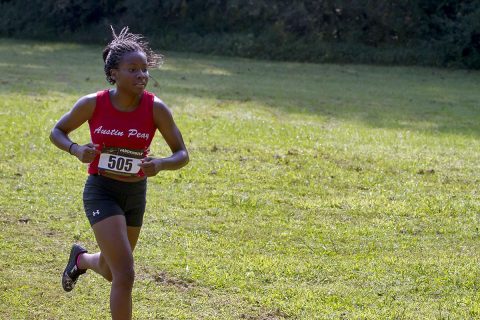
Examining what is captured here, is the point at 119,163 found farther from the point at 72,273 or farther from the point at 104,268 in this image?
the point at 72,273

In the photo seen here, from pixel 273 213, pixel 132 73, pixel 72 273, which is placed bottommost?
pixel 273 213

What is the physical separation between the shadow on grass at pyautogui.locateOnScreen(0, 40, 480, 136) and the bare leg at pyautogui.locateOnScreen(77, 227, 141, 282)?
9.66 meters

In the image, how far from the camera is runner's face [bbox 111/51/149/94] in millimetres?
5527

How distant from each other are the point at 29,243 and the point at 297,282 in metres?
2.40

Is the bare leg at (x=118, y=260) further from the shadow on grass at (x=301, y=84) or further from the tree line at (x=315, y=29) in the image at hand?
the tree line at (x=315, y=29)

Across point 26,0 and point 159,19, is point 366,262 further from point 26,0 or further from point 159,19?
point 26,0

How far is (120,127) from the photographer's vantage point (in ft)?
18.2

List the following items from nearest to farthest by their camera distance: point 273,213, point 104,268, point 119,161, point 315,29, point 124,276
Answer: point 124,276 → point 119,161 → point 104,268 → point 273,213 → point 315,29

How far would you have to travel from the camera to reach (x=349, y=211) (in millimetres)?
9422

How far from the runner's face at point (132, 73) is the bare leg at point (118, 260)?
→ 0.77 meters

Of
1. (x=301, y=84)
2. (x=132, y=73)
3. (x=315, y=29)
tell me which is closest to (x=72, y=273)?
(x=132, y=73)

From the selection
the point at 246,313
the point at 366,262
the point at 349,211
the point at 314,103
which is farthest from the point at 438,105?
the point at 246,313

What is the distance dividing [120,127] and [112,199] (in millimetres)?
432

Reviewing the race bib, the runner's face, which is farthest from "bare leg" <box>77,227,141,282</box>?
the runner's face
